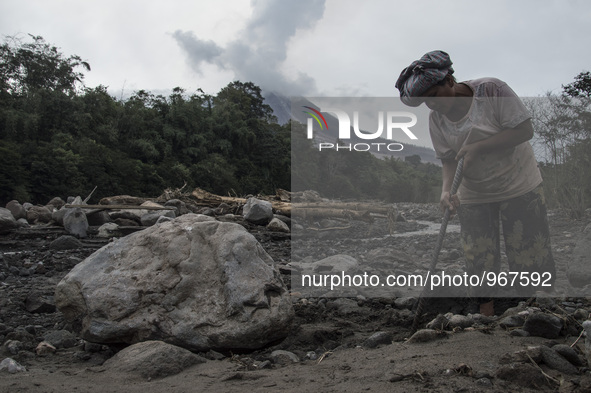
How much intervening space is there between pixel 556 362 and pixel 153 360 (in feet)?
6.17

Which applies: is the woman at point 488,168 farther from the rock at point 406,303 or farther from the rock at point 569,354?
the rock at point 569,354

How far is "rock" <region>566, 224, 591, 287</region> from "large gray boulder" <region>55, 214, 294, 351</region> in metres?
2.01

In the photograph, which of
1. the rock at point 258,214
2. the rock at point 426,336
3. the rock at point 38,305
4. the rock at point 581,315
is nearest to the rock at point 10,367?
the rock at point 38,305

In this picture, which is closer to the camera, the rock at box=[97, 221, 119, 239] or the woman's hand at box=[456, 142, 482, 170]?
the woman's hand at box=[456, 142, 482, 170]

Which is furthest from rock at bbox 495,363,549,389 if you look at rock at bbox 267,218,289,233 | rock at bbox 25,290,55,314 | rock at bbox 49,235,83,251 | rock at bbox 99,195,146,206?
rock at bbox 99,195,146,206

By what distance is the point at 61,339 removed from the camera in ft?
10.2

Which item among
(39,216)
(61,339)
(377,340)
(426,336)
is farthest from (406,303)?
(39,216)

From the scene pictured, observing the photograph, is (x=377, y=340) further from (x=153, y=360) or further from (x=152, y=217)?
(x=152, y=217)

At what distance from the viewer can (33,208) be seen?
33.8 ft

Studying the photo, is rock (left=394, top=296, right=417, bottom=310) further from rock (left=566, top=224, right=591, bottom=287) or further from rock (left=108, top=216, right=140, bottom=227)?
rock (left=108, top=216, right=140, bottom=227)

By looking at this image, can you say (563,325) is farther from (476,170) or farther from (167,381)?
(167,381)

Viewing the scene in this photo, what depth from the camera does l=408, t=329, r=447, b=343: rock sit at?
253cm

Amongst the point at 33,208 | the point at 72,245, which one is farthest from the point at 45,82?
the point at 72,245

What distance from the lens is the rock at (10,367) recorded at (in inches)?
101
